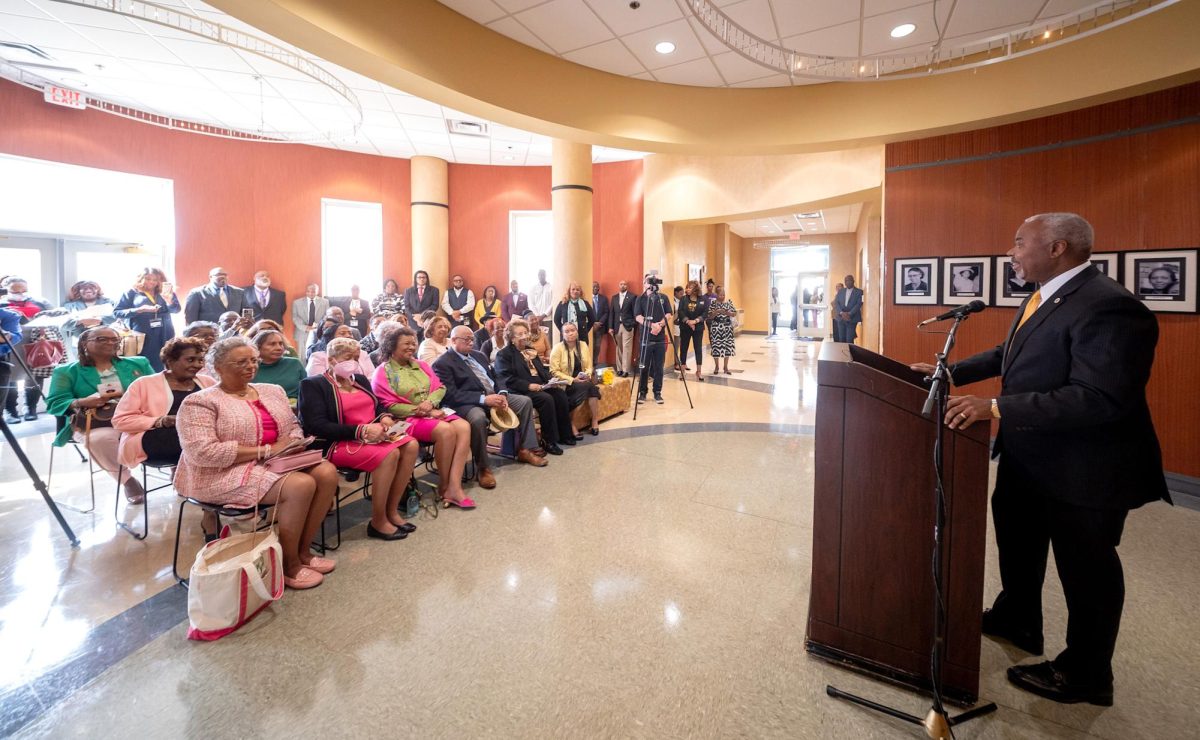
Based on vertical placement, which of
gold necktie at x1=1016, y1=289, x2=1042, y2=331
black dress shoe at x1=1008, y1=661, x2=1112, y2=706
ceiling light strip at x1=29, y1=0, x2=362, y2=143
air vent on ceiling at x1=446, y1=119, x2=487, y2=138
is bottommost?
black dress shoe at x1=1008, y1=661, x2=1112, y2=706

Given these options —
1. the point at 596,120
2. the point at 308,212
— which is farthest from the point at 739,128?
the point at 308,212

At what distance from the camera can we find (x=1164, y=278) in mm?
Result: 3832

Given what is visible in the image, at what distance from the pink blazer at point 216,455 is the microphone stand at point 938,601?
2.59 m

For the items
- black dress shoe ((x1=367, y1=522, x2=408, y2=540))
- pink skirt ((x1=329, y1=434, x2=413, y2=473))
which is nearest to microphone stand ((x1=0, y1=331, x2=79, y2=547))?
pink skirt ((x1=329, y1=434, x2=413, y2=473))

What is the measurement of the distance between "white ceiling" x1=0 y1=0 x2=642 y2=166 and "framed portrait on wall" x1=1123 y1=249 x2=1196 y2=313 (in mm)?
7147

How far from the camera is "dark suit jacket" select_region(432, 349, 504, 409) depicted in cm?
386

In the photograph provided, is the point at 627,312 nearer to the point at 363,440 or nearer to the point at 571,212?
the point at 571,212

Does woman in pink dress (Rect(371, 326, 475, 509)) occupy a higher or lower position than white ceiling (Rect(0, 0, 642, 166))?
lower

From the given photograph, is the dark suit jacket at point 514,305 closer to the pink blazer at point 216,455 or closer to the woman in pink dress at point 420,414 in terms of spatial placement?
the woman in pink dress at point 420,414

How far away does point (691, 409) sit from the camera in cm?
640

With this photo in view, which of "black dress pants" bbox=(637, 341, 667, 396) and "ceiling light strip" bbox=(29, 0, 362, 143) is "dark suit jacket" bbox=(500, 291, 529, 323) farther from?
"ceiling light strip" bbox=(29, 0, 362, 143)

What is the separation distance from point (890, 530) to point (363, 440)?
2589 millimetres

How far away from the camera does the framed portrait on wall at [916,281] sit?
197 inches

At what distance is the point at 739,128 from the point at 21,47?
7.91 meters
